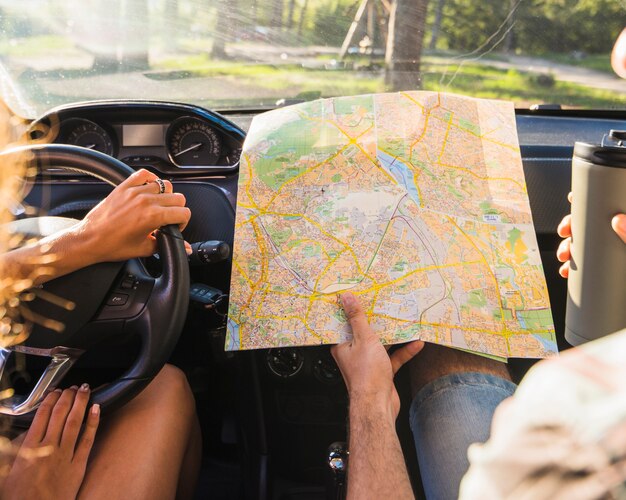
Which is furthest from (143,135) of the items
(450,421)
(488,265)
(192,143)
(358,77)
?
(450,421)

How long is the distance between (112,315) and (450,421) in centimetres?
73

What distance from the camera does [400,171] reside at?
5.22 feet

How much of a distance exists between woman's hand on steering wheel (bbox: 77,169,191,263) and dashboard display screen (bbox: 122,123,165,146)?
79 cm

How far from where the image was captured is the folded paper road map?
4.70 feet

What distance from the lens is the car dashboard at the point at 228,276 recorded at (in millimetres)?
1856

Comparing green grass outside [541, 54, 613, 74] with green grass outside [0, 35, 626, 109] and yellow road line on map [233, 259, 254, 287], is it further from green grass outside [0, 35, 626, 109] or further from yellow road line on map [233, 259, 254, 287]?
yellow road line on map [233, 259, 254, 287]

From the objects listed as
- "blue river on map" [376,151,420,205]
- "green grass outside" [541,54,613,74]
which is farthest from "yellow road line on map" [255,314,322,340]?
"green grass outside" [541,54,613,74]

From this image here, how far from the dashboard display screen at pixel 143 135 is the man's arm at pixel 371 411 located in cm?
100

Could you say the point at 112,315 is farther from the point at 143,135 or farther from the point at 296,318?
the point at 143,135

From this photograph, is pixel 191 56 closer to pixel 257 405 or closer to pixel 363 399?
pixel 257 405

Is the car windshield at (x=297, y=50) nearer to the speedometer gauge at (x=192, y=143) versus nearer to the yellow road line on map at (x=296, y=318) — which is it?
the speedometer gauge at (x=192, y=143)

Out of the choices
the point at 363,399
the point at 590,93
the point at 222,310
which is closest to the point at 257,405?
the point at 222,310

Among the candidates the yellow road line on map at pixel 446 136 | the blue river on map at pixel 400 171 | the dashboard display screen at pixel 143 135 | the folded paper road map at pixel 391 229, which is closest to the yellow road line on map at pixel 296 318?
the folded paper road map at pixel 391 229

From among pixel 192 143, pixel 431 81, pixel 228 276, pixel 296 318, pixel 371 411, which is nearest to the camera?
pixel 371 411
